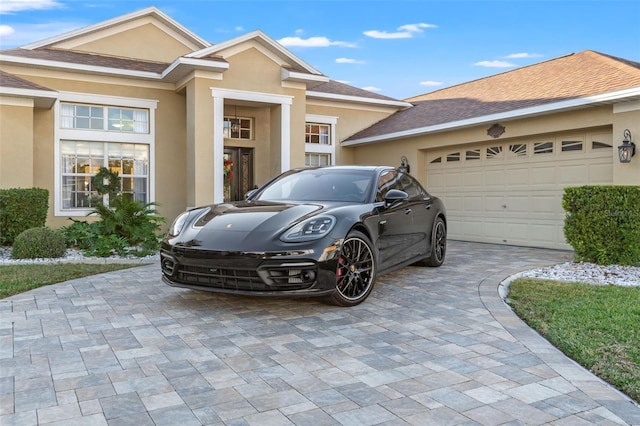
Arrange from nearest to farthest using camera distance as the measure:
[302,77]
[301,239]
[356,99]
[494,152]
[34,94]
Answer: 1. [301,239]
2. [34,94]
3. [494,152]
4. [302,77]
5. [356,99]

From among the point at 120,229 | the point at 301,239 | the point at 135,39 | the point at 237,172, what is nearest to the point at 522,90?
the point at 237,172

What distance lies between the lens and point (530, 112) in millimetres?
9531

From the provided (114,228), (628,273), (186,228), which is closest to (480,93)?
(628,273)

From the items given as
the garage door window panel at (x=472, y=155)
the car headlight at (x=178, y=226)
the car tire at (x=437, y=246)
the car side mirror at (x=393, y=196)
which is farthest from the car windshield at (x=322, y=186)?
the garage door window panel at (x=472, y=155)

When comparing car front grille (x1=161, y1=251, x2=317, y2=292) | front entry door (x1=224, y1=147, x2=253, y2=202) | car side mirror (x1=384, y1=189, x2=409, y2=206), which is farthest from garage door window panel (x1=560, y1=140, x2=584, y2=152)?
front entry door (x1=224, y1=147, x2=253, y2=202)

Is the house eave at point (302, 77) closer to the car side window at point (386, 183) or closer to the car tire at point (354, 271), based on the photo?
the car side window at point (386, 183)

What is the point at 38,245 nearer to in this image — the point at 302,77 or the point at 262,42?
the point at 262,42

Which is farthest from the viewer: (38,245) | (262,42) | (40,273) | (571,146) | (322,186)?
(262,42)

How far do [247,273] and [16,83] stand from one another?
822 centimetres

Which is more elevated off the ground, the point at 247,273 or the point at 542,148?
the point at 542,148

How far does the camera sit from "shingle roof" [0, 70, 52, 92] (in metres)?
9.50

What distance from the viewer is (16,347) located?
3.49 metres

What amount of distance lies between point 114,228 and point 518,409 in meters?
7.67

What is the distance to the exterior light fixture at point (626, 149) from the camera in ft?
26.9
